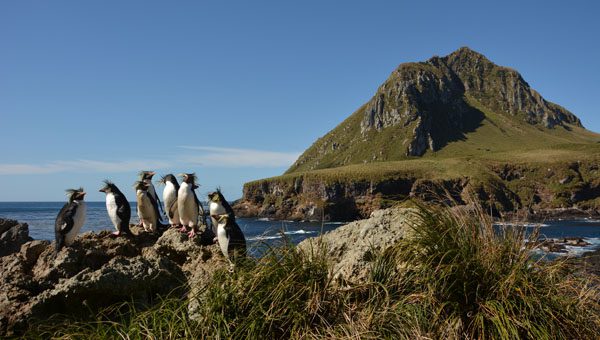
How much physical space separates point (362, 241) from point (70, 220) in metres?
5.50

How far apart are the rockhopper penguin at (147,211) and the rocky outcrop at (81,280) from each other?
194 centimetres

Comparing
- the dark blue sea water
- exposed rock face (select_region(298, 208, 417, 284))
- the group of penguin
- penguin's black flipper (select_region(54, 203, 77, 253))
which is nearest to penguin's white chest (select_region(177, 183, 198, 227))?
the group of penguin

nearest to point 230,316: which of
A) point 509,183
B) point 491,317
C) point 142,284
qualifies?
point 142,284

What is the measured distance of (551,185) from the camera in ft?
446

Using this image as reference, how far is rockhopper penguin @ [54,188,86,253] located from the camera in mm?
7668

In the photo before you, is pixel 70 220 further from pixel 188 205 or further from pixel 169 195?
pixel 169 195

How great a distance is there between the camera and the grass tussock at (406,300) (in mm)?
4477

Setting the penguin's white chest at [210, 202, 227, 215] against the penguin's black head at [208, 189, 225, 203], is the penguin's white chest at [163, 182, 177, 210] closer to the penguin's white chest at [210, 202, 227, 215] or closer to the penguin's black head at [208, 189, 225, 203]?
the penguin's black head at [208, 189, 225, 203]

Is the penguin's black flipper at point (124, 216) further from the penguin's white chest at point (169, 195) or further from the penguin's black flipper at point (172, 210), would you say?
the penguin's white chest at point (169, 195)

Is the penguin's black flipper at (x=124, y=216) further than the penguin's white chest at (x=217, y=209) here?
No

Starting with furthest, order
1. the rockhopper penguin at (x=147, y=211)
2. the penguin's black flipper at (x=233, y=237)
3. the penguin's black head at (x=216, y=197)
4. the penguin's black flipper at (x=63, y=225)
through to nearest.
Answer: the penguin's black head at (x=216, y=197)
the rockhopper penguin at (x=147, y=211)
the penguin's black flipper at (x=63, y=225)
the penguin's black flipper at (x=233, y=237)

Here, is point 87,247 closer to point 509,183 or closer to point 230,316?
point 230,316

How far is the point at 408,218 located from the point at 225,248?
330 cm

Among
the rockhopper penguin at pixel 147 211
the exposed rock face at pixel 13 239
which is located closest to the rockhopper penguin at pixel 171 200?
the rockhopper penguin at pixel 147 211
